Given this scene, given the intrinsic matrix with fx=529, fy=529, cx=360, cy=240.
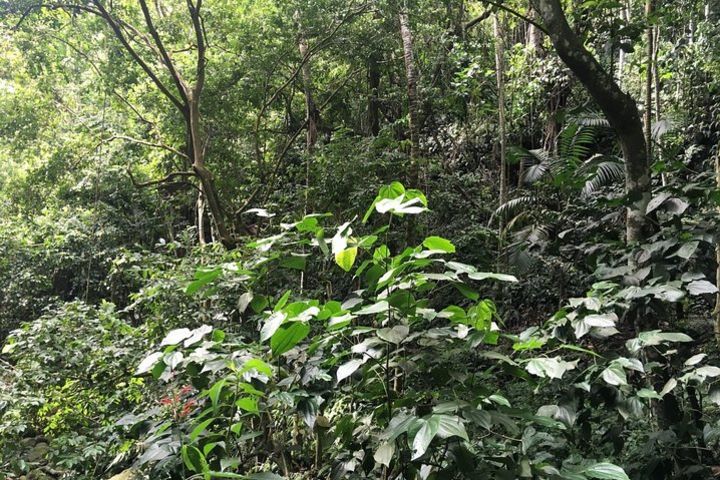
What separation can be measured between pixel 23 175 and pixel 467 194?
776 cm

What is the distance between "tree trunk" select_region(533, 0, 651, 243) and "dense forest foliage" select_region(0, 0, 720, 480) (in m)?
0.01

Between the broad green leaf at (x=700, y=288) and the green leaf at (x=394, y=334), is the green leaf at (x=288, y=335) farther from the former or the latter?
the broad green leaf at (x=700, y=288)

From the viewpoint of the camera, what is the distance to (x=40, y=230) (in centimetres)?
845

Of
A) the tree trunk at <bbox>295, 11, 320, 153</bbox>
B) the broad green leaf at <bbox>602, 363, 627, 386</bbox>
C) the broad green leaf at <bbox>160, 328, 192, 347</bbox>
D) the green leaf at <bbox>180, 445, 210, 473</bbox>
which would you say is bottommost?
the green leaf at <bbox>180, 445, 210, 473</bbox>

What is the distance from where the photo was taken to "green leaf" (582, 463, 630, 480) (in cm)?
91

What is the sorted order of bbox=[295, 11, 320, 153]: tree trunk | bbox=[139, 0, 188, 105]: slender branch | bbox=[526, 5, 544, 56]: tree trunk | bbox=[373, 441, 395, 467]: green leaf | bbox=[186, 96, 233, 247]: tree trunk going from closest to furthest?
bbox=[373, 441, 395, 467]: green leaf < bbox=[139, 0, 188, 105]: slender branch < bbox=[186, 96, 233, 247]: tree trunk < bbox=[295, 11, 320, 153]: tree trunk < bbox=[526, 5, 544, 56]: tree trunk

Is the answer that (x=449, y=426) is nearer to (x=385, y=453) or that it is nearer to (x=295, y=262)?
(x=385, y=453)

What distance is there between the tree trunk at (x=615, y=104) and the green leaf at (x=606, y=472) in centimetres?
145

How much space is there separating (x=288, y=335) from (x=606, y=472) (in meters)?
0.62

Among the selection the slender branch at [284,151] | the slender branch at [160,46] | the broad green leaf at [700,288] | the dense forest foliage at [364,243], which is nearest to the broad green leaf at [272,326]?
the dense forest foliage at [364,243]

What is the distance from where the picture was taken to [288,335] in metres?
1.04

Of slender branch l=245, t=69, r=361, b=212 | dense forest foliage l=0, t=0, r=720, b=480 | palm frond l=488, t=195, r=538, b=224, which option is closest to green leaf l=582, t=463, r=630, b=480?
dense forest foliage l=0, t=0, r=720, b=480

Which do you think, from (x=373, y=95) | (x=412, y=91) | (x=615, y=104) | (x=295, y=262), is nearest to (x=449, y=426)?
(x=295, y=262)

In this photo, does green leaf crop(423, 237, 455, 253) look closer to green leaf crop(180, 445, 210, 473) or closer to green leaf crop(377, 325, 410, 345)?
green leaf crop(377, 325, 410, 345)
